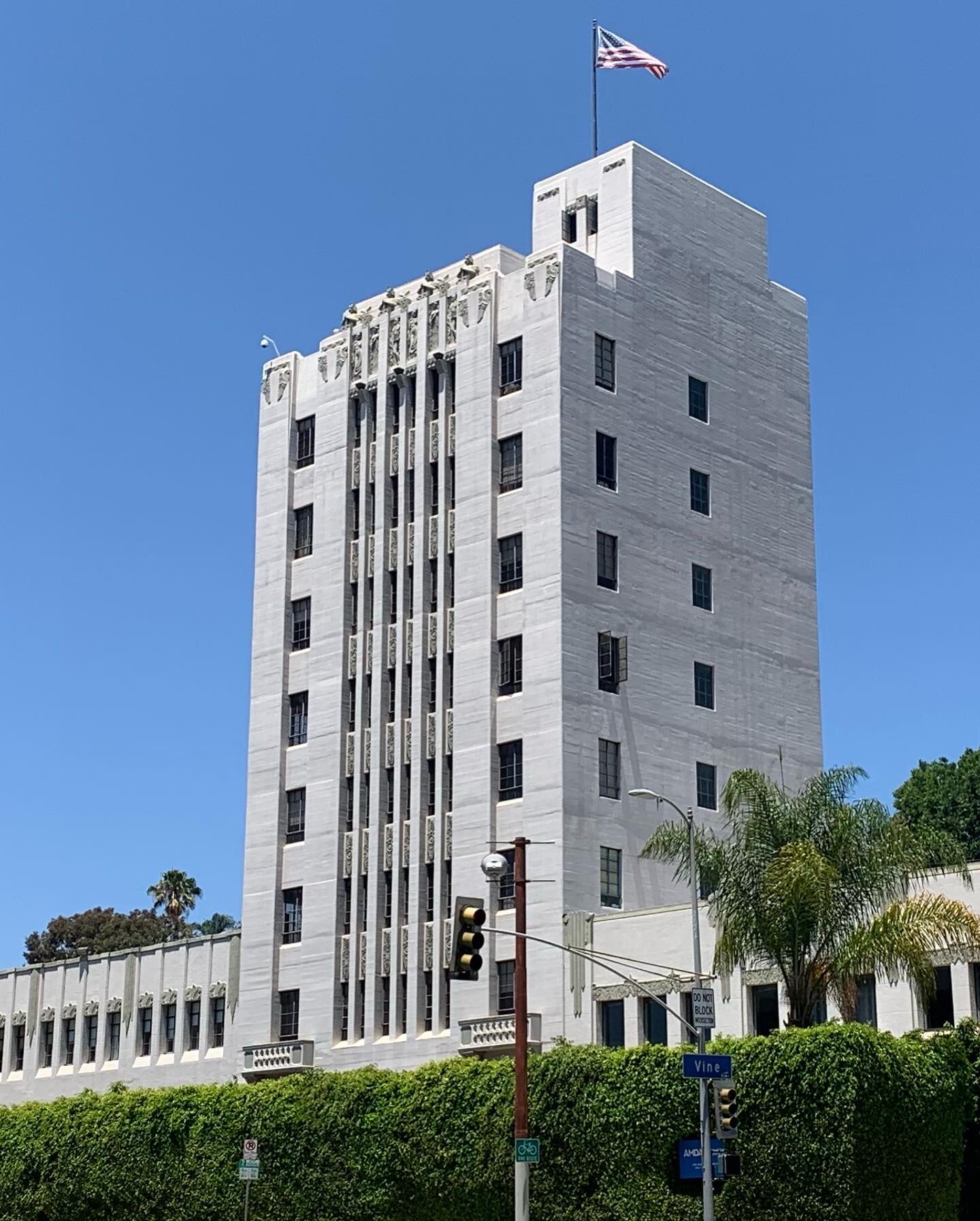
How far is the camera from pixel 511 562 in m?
72.4

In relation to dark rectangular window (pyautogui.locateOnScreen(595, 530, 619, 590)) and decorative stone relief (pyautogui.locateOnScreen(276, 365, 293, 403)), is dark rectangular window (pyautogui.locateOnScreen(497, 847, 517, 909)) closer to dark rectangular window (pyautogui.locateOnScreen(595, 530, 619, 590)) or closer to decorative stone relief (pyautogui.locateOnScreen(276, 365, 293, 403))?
dark rectangular window (pyautogui.locateOnScreen(595, 530, 619, 590))

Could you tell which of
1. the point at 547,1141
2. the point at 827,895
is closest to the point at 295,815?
the point at 547,1141

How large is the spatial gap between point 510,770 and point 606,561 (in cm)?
841

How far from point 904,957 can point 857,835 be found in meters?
3.87

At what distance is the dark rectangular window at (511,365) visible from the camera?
73.8m

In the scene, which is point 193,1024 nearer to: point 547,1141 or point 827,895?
point 547,1141

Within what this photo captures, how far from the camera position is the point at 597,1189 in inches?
2034

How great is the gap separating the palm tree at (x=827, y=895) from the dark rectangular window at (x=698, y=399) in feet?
85.7

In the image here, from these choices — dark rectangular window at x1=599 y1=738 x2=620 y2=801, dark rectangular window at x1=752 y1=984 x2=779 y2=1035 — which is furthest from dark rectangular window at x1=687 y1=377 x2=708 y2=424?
dark rectangular window at x1=752 y1=984 x2=779 y2=1035

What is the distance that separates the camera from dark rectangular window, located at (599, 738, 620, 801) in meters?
69.9

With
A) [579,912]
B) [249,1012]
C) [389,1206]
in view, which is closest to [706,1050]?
[389,1206]

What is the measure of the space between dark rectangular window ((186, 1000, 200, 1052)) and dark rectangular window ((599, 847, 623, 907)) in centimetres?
1912

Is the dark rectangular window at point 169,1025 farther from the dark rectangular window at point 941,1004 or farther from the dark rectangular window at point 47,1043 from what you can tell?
the dark rectangular window at point 941,1004

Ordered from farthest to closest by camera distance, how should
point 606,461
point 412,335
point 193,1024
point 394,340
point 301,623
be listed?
point 301,623 → point 193,1024 → point 394,340 → point 412,335 → point 606,461
